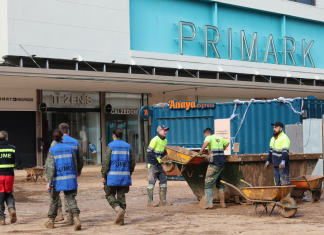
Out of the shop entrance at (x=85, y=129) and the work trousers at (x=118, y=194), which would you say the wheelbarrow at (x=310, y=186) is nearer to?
the work trousers at (x=118, y=194)

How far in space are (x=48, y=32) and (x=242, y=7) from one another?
42.7 feet

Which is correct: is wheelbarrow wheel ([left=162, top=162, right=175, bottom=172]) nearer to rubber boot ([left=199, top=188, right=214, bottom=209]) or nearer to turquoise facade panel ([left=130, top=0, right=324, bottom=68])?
rubber boot ([left=199, top=188, right=214, bottom=209])

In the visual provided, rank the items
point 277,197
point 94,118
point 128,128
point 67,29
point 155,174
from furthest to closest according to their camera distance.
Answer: point 128,128
point 94,118
point 67,29
point 155,174
point 277,197

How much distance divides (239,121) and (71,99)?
35.9 feet

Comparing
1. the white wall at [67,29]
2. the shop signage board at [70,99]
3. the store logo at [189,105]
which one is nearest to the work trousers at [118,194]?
the store logo at [189,105]

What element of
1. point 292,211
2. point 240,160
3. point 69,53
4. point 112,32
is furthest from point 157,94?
point 292,211

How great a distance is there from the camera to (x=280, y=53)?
97.9ft

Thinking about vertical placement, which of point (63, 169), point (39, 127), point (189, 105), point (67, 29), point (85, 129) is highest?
point (67, 29)

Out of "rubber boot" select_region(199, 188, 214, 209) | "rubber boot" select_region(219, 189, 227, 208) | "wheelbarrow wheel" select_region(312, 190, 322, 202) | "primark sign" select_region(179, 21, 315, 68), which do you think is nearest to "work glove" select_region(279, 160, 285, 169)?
"rubber boot" select_region(219, 189, 227, 208)

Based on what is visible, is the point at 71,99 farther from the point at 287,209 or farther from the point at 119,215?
the point at 287,209

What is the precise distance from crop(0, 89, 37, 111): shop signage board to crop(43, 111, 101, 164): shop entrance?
4.03 ft

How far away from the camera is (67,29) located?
68.0ft

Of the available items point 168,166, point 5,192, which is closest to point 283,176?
point 168,166

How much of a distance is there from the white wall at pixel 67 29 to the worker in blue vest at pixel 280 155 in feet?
41.9
